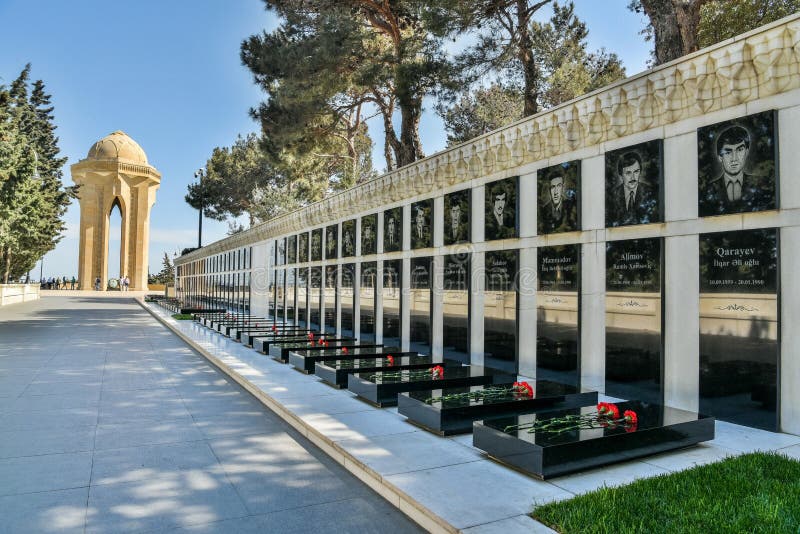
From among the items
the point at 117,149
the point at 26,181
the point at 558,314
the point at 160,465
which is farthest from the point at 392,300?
the point at 117,149

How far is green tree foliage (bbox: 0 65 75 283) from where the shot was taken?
17828 mm

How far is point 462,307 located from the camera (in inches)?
363

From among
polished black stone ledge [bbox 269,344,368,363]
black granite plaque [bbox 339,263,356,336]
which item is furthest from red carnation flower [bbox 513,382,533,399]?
black granite plaque [bbox 339,263,356,336]

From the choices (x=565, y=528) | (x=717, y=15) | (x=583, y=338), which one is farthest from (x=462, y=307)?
A: (x=717, y=15)

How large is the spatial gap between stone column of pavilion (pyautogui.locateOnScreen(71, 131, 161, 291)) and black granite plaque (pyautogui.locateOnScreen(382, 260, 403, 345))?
49.5 m

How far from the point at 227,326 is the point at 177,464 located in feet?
33.1

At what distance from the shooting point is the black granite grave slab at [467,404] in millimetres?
5125

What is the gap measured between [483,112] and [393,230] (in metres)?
12.4

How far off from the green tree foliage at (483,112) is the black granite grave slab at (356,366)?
10755 millimetres

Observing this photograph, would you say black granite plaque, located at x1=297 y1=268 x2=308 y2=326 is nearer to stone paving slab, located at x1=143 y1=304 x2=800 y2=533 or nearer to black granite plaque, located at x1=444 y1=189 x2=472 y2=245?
black granite plaque, located at x1=444 y1=189 x2=472 y2=245

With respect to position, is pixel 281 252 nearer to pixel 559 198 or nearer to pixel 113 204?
pixel 559 198

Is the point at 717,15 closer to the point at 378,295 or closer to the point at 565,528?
the point at 378,295

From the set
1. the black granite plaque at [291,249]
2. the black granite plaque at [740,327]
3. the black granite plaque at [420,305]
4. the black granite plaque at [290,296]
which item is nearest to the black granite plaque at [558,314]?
the black granite plaque at [740,327]

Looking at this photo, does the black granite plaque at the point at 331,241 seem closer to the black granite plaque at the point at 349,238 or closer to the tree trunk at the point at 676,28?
the black granite plaque at the point at 349,238
